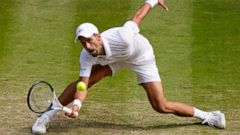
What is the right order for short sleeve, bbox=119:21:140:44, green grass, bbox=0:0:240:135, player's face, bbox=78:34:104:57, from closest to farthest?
player's face, bbox=78:34:104:57 < short sleeve, bbox=119:21:140:44 < green grass, bbox=0:0:240:135

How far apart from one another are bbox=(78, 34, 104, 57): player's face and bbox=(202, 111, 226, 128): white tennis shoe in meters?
1.84

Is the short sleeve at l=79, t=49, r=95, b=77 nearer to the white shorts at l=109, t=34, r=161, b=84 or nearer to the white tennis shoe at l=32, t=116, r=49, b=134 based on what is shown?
the white shorts at l=109, t=34, r=161, b=84

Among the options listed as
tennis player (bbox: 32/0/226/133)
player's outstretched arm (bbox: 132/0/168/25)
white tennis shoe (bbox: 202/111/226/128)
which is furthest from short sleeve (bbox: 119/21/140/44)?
white tennis shoe (bbox: 202/111/226/128)

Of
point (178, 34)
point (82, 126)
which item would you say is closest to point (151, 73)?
point (82, 126)

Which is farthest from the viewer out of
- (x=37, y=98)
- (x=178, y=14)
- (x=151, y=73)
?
(x=178, y=14)

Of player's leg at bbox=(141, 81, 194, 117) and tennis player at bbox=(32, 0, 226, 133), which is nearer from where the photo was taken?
tennis player at bbox=(32, 0, 226, 133)

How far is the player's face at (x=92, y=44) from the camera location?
740 centimetres

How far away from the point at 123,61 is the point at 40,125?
1.30 meters

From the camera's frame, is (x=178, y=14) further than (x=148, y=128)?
Yes

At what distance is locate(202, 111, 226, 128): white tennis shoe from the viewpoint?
832 cm

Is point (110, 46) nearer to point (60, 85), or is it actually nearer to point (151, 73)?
point (151, 73)

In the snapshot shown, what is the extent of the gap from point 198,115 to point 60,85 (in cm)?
252

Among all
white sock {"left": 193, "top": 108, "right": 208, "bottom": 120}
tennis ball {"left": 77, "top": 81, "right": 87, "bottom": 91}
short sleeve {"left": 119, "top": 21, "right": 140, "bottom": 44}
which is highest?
short sleeve {"left": 119, "top": 21, "right": 140, "bottom": 44}

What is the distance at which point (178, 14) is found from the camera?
13.9 metres
